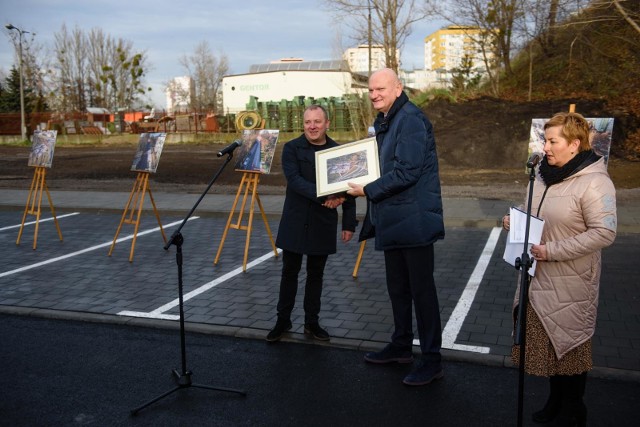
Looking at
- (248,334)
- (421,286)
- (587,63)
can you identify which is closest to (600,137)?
(421,286)

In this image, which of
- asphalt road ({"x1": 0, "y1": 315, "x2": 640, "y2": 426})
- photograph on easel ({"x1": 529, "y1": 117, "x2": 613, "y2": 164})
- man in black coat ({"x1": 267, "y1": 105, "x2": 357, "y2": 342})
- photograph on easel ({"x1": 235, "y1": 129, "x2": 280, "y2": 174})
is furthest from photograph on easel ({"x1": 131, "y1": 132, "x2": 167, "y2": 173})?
photograph on easel ({"x1": 529, "y1": 117, "x2": 613, "y2": 164})

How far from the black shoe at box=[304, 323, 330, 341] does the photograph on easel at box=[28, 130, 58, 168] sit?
263 inches

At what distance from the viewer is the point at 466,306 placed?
6.67 m

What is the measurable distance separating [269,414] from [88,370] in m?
1.71

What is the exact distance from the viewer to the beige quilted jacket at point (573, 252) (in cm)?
354

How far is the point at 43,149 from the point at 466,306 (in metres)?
7.48

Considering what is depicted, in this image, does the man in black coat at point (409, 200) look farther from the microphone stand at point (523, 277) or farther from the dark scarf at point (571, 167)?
the microphone stand at point (523, 277)

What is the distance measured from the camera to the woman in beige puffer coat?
3.56m

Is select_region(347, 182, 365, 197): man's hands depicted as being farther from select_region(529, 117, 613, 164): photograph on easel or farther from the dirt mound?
the dirt mound

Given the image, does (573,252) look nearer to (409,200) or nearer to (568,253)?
(568,253)

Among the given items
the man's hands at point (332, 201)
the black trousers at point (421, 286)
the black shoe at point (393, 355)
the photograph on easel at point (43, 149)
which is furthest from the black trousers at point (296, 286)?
the photograph on easel at point (43, 149)

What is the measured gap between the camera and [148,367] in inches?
205

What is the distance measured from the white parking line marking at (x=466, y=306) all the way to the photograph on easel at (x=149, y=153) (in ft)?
15.9

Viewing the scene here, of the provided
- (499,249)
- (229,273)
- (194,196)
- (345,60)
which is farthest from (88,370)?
(345,60)
